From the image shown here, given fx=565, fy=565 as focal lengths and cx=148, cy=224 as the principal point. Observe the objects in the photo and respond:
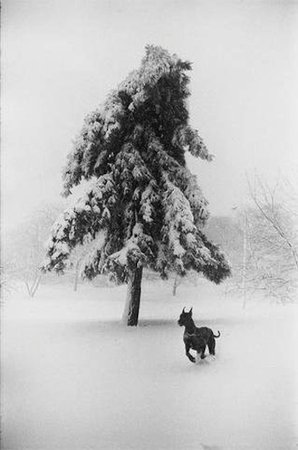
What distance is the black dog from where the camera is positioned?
3764mm

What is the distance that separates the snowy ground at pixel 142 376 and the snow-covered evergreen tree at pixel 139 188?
0.19 m

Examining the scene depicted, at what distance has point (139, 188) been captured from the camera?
12.7 ft

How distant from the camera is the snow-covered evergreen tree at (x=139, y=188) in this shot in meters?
3.79

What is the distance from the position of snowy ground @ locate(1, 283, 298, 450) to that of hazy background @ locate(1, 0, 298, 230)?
0.71 m

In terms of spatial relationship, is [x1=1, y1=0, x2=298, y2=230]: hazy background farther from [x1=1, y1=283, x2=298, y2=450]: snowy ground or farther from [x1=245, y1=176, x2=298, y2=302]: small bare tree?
[x1=1, y1=283, x2=298, y2=450]: snowy ground

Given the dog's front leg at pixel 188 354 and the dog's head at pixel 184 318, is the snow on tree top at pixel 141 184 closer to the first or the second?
the dog's head at pixel 184 318

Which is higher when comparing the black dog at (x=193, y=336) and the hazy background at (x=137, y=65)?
the hazy background at (x=137, y=65)

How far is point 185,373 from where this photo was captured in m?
3.74

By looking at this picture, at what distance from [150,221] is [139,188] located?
0.80ft

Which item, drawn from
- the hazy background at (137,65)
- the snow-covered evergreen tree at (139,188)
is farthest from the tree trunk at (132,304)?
the hazy background at (137,65)

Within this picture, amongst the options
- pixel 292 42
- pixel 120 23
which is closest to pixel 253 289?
pixel 292 42

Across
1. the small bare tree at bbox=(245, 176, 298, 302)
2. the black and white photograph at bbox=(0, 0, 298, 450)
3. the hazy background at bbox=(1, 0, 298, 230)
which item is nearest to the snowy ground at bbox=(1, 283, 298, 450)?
the black and white photograph at bbox=(0, 0, 298, 450)

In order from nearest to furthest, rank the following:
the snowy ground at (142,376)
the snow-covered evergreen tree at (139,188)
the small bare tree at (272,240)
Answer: the snowy ground at (142,376), the snow-covered evergreen tree at (139,188), the small bare tree at (272,240)

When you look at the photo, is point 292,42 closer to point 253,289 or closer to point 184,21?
point 184,21
